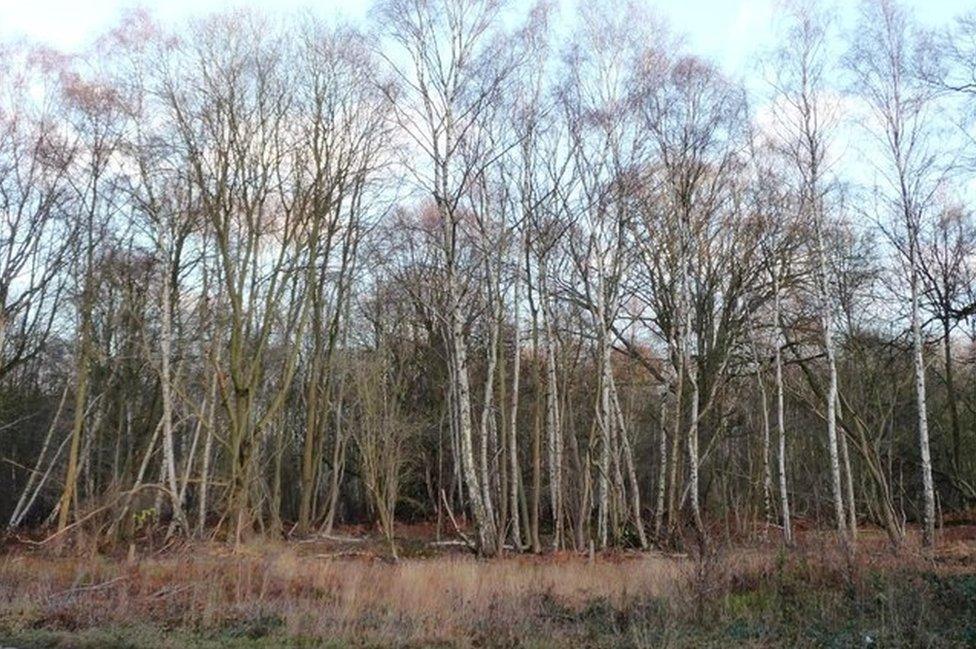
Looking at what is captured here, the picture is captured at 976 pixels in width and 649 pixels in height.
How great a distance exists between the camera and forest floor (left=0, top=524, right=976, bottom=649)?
10.1m

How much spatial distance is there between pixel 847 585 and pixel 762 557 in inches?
67.3

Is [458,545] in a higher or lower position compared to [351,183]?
lower

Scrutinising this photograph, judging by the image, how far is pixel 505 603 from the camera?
41.3 feet

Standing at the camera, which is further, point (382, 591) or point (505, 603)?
point (382, 591)

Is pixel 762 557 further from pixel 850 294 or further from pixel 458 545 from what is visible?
pixel 850 294

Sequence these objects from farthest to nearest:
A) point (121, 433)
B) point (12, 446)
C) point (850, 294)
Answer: point (12, 446) → point (121, 433) → point (850, 294)

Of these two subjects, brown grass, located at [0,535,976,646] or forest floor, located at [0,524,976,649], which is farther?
brown grass, located at [0,535,976,646]

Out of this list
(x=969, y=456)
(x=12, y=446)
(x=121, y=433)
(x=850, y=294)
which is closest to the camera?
(x=850, y=294)

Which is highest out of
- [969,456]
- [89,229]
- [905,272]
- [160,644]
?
[89,229]

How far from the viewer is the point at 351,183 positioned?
89.8ft

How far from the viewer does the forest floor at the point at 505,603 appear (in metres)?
10.1

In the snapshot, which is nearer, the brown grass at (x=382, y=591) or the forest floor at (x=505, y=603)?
the forest floor at (x=505, y=603)

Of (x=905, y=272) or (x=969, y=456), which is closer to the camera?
(x=905, y=272)

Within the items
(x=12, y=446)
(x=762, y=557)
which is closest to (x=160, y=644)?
(x=762, y=557)
